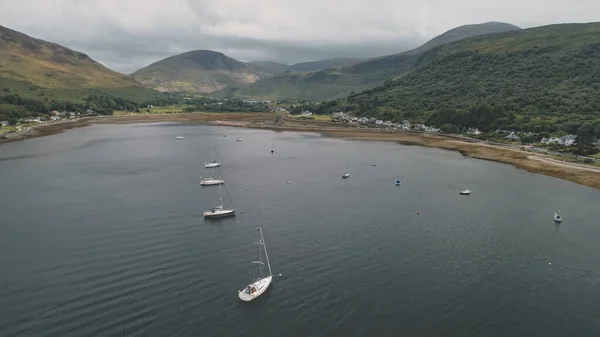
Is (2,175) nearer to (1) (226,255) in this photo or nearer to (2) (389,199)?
(1) (226,255)

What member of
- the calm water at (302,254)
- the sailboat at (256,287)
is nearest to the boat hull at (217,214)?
the calm water at (302,254)

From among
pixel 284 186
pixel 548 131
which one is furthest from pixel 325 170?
pixel 548 131

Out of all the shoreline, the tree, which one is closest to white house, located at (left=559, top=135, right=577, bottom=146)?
the tree

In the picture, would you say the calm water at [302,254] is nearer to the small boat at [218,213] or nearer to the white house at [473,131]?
the small boat at [218,213]

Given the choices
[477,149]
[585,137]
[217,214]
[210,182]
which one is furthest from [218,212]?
[585,137]

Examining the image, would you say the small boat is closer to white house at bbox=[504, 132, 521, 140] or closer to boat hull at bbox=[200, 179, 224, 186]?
boat hull at bbox=[200, 179, 224, 186]
